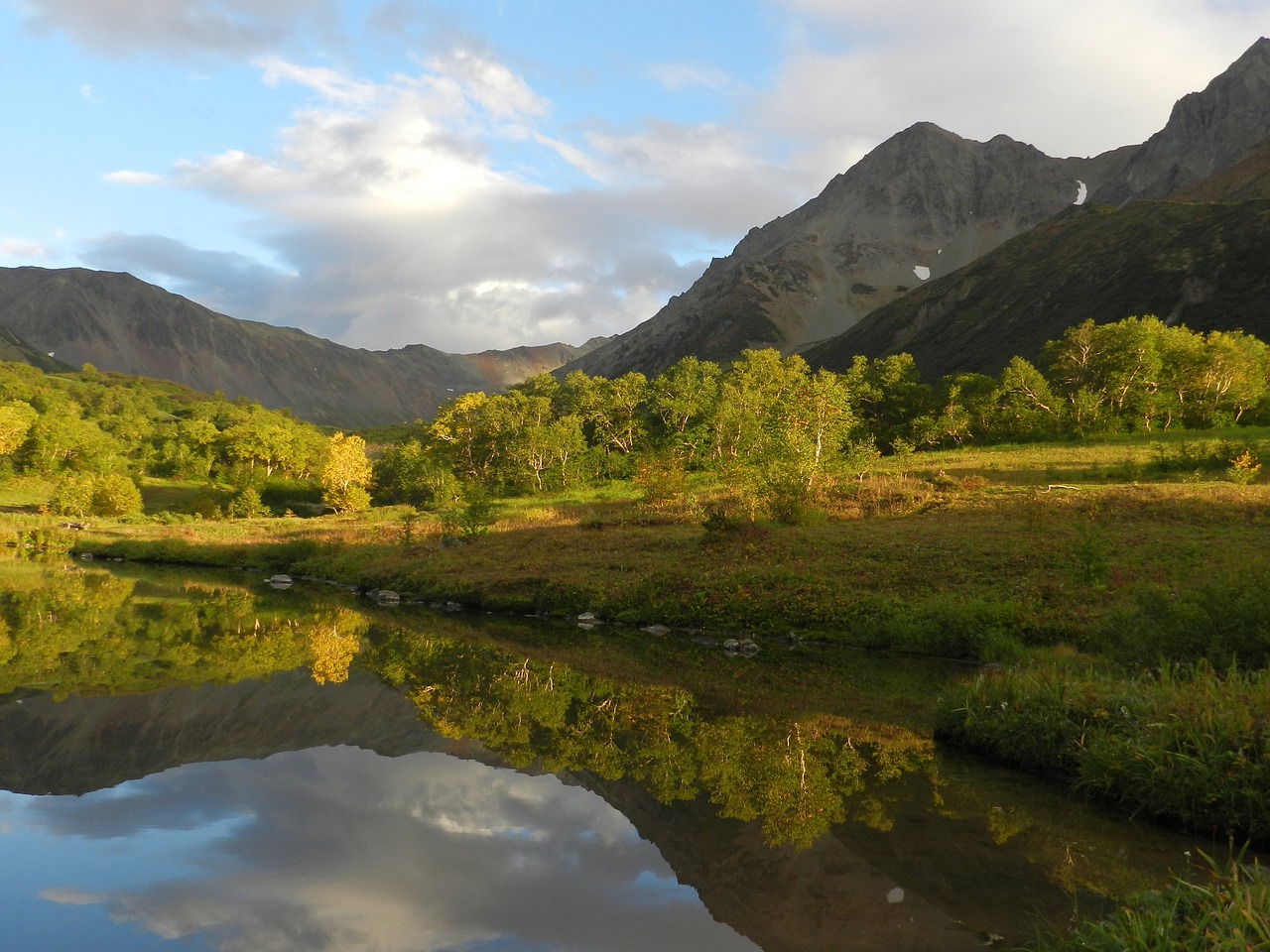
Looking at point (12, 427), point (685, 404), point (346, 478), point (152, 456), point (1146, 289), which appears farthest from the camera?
point (1146, 289)

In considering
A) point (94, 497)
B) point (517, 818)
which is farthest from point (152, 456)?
point (517, 818)

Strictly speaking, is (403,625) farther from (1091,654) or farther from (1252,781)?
(1252,781)

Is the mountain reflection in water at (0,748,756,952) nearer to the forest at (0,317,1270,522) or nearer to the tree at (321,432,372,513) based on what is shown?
the forest at (0,317,1270,522)

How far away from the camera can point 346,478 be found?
8625cm

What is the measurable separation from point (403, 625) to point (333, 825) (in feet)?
65.9

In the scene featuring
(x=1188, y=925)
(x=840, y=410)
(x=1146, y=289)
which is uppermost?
(x=1146, y=289)

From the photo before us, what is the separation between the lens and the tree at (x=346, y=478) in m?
84.4

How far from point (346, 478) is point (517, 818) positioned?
3157 inches

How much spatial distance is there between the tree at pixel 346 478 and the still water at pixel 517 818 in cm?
6447

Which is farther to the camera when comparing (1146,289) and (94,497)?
(1146,289)

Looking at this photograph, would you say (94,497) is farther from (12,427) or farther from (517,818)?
(517,818)

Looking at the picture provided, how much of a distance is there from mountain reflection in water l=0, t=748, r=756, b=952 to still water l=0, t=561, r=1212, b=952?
0.13 ft

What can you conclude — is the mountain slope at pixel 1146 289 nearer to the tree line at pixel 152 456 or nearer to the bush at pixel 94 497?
the tree line at pixel 152 456

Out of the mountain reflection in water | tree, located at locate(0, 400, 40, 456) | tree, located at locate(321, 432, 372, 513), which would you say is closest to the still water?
the mountain reflection in water
